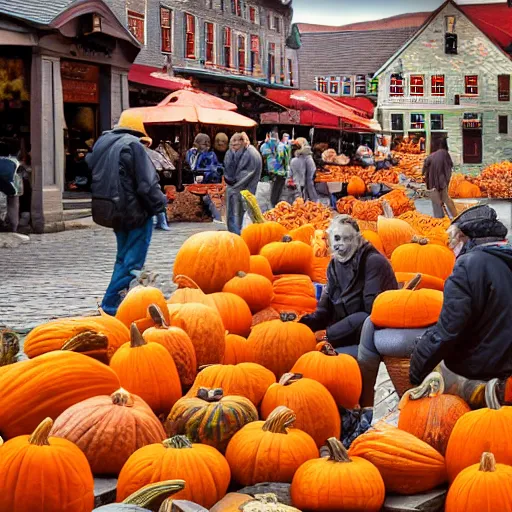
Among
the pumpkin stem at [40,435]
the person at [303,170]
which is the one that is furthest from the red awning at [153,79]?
the pumpkin stem at [40,435]

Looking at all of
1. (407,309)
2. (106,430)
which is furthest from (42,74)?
(106,430)

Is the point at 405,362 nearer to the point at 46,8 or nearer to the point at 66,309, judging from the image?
the point at 66,309

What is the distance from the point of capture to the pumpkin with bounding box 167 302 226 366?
18.1ft

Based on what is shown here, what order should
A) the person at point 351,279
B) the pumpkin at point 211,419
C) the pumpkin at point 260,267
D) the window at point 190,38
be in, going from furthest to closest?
the window at point 190,38 < the pumpkin at point 260,267 < the person at point 351,279 < the pumpkin at point 211,419

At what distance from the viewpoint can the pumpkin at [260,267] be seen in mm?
7352

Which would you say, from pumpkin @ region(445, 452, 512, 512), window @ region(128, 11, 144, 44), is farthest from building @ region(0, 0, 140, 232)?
pumpkin @ region(445, 452, 512, 512)

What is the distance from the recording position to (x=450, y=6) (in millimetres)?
55531

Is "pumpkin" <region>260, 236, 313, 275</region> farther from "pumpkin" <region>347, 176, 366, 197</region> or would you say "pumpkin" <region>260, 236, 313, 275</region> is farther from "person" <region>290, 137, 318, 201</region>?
"pumpkin" <region>347, 176, 366, 197</region>

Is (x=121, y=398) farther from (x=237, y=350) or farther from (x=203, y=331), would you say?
(x=237, y=350)

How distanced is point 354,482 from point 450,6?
54580mm

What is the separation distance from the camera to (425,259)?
7492mm

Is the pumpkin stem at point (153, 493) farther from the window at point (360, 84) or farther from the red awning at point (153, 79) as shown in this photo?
the window at point (360, 84)

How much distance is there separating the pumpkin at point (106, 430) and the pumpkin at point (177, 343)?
92 cm

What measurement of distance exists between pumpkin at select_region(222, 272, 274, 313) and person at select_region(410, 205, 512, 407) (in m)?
2.23
